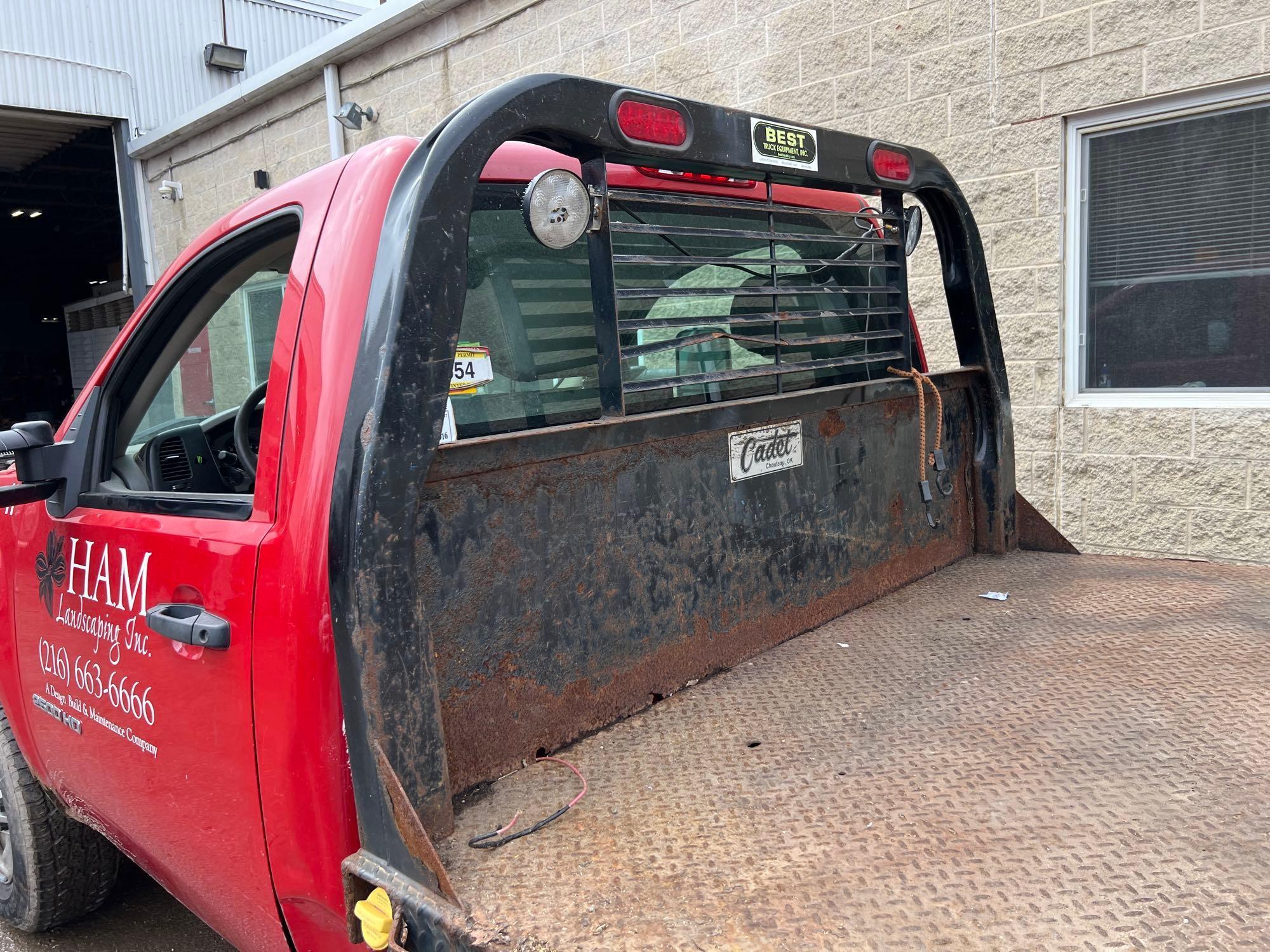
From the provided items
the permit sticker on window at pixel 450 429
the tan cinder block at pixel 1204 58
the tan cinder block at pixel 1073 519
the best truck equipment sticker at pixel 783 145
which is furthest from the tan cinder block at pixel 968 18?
the permit sticker on window at pixel 450 429

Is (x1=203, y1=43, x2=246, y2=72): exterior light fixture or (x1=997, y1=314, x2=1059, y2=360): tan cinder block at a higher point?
(x1=203, y1=43, x2=246, y2=72): exterior light fixture

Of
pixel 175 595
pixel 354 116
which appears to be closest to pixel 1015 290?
pixel 175 595

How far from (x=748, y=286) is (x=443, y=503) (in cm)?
126

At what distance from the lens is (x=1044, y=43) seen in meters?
5.21

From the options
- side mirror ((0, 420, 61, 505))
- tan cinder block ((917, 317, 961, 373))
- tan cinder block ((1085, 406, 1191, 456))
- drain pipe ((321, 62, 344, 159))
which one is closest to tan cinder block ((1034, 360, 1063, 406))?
tan cinder block ((1085, 406, 1191, 456))

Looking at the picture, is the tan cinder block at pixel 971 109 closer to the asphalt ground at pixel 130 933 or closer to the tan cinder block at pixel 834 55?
the tan cinder block at pixel 834 55

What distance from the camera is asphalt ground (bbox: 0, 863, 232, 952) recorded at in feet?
9.41

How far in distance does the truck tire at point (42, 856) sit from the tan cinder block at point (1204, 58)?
5.72 meters

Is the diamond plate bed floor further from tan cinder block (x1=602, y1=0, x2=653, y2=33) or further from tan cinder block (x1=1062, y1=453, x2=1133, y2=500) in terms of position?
tan cinder block (x1=602, y1=0, x2=653, y2=33)

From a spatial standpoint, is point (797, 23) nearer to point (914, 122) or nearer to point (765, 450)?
point (914, 122)

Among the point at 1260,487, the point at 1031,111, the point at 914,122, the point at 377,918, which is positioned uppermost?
the point at 914,122

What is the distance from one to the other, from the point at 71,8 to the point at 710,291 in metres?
13.6

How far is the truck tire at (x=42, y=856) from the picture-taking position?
2656 mm

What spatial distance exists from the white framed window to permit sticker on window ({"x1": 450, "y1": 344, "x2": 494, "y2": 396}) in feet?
14.4
